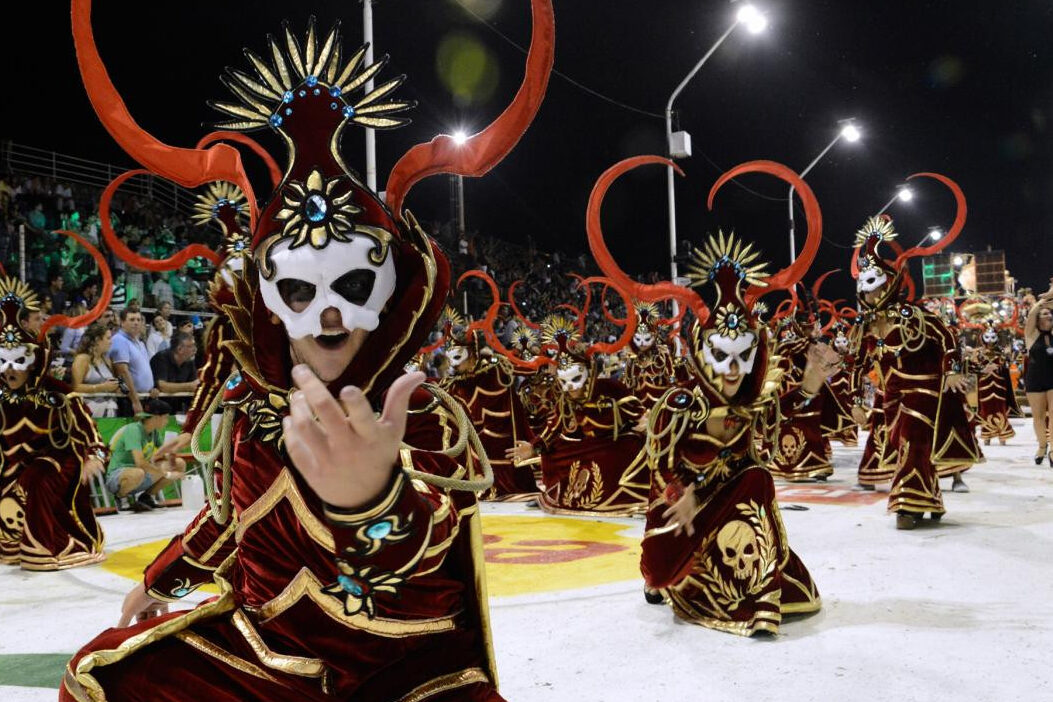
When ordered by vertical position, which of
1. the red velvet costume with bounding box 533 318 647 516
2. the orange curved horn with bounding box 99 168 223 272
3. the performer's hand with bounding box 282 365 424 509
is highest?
the orange curved horn with bounding box 99 168 223 272

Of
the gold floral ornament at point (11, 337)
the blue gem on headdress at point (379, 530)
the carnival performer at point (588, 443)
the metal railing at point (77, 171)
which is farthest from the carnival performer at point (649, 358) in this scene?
the blue gem on headdress at point (379, 530)

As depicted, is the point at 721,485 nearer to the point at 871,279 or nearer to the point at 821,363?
the point at 821,363

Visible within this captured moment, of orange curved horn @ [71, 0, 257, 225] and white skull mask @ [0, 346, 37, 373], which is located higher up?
orange curved horn @ [71, 0, 257, 225]

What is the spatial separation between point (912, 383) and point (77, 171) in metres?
12.3

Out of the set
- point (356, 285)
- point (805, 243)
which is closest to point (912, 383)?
point (805, 243)

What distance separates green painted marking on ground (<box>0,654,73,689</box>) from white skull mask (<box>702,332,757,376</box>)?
319cm

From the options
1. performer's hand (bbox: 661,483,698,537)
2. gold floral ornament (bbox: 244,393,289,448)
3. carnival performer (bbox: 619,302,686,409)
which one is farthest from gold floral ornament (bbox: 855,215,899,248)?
gold floral ornament (bbox: 244,393,289,448)

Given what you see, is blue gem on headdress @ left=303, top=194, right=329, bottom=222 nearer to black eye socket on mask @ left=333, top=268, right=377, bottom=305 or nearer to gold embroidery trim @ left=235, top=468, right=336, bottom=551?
black eye socket on mask @ left=333, top=268, right=377, bottom=305

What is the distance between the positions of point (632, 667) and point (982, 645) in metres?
1.53

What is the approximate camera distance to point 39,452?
5980mm

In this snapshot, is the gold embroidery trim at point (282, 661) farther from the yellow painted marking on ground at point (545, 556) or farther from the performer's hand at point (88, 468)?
the performer's hand at point (88, 468)

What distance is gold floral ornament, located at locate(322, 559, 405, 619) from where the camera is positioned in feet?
5.22

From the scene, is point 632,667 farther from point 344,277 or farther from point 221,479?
point 344,277

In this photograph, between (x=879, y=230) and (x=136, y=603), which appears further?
(x=879, y=230)
